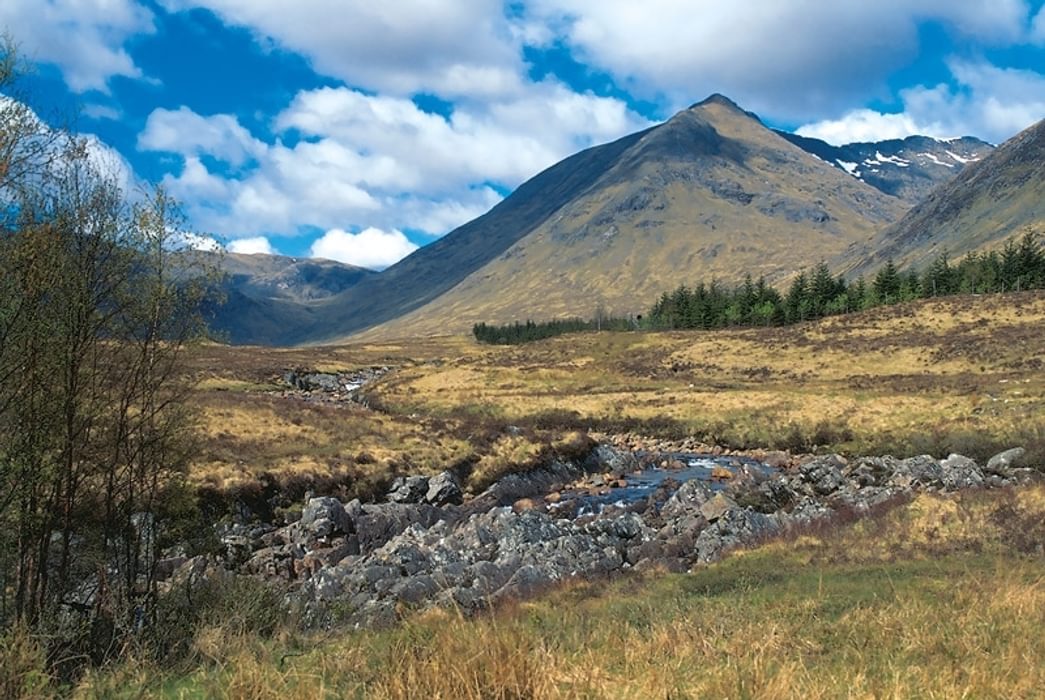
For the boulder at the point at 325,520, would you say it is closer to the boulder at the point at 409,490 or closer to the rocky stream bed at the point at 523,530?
the rocky stream bed at the point at 523,530

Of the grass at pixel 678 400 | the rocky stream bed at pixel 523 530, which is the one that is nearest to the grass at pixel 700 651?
the rocky stream bed at pixel 523 530

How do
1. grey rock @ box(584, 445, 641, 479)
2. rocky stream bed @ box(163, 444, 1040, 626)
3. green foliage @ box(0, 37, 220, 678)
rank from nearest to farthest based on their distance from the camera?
green foliage @ box(0, 37, 220, 678), rocky stream bed @ box(163, 444, 1040, 626), grey rock @ box(584, 445, 641, 479)

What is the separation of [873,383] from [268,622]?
6257 cm

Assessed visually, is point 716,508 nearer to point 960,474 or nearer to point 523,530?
point 523,530

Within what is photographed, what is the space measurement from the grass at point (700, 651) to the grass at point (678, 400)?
1381 centimetres

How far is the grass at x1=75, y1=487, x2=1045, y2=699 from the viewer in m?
5.70

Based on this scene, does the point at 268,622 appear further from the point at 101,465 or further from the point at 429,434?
the point at 429,434

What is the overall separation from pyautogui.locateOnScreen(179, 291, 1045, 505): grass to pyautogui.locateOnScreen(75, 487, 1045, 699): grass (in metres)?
13.8

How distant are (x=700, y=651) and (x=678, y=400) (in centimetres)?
5415

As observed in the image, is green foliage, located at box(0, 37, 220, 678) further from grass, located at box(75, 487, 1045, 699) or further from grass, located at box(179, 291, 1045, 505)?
grass, located at box(75, 487, 1045, 699)

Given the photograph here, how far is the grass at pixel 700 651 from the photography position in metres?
5.70

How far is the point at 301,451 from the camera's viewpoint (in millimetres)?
37250

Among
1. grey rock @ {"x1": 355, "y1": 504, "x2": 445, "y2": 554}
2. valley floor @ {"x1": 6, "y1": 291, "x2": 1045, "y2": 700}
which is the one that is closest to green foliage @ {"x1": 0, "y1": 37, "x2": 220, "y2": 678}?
valley floor @ {"x1": 6, "y1": 291, "x2": 1045, "y2": 700}

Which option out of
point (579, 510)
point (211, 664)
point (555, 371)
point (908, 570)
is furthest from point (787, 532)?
point (555, 371)
